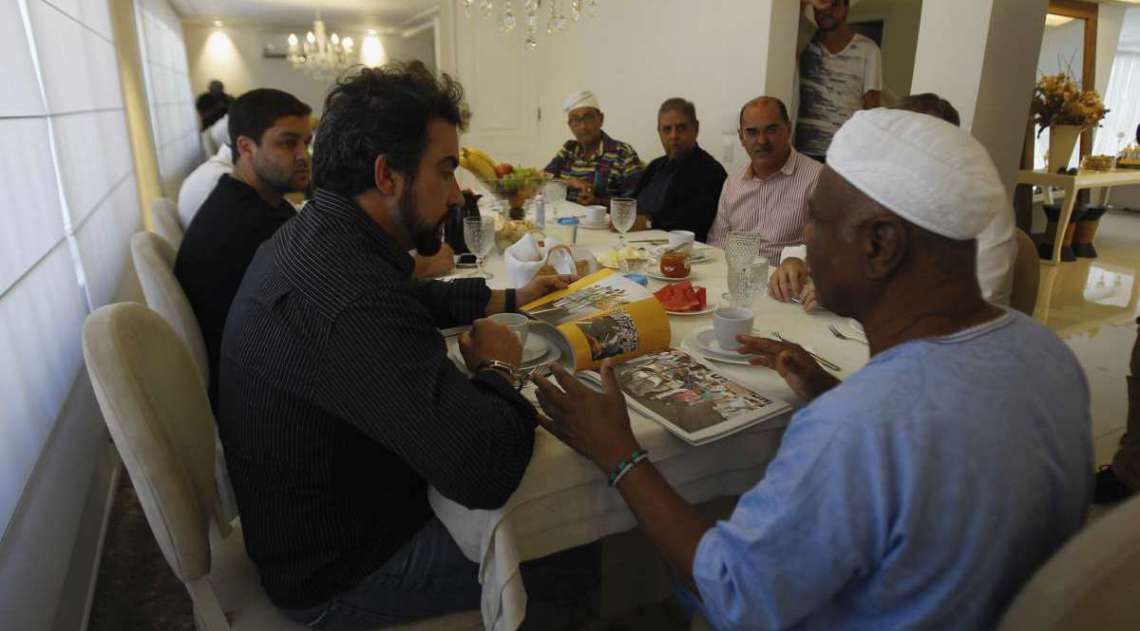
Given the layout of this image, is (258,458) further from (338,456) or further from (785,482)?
(785,482)

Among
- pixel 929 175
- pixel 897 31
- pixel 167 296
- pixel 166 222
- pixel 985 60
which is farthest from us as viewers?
pixel 897 31

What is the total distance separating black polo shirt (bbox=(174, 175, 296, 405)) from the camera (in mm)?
1770

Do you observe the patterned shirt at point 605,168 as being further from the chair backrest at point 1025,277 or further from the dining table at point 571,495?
the dining table at point 571,495

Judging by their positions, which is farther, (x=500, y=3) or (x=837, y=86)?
(x=500, y=3)

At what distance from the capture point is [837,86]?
365 centimetres

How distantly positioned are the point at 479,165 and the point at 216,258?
3.42 feet

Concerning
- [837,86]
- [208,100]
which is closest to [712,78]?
[837,86]

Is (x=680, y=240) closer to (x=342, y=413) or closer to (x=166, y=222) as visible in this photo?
(x=342, y=413)

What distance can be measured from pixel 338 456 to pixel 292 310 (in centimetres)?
23

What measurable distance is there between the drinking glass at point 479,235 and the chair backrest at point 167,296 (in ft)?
2.53

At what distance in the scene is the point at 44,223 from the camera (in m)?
1.75

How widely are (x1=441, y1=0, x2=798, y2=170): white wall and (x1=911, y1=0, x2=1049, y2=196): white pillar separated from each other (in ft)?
3.25

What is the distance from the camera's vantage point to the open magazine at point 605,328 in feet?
4.00

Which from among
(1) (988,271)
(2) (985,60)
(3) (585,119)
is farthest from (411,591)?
(3) (585,119)
